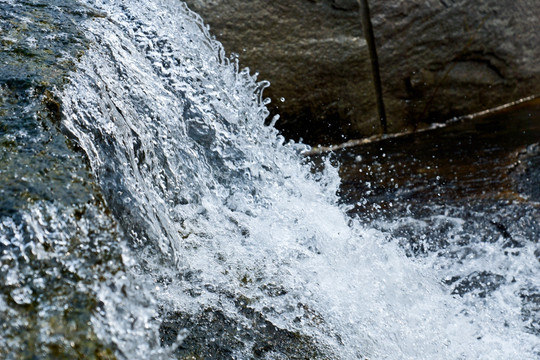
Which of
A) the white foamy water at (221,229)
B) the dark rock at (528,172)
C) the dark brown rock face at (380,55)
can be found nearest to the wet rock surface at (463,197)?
the dark rock at (528,172)

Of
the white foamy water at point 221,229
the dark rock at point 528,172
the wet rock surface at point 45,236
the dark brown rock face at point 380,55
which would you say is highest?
the dark brown rock face at point 380,55

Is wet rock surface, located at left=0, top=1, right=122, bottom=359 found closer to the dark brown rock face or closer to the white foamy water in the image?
the white foamy water

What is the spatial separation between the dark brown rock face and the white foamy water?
729 millimetres

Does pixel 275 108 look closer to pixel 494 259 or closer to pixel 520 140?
pixel 520 140

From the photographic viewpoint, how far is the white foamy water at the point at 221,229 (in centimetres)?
190

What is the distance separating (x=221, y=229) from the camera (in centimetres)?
249

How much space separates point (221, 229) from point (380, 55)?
91.7 inches

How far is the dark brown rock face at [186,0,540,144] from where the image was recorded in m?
4.16

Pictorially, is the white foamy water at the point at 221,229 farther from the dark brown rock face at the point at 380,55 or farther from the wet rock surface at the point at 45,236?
the dark brown rock face at the point at 380,55

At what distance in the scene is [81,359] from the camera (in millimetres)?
1273

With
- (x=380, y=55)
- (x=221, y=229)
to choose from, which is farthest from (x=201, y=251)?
(x=380, y=55)

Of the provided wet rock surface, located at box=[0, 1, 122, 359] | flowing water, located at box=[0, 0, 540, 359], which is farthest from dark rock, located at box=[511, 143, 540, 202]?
wet rock surface, located at box=[0, 1, 122, 359]

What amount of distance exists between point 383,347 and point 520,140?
7.99ft

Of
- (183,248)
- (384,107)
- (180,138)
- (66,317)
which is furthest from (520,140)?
(66,317)
